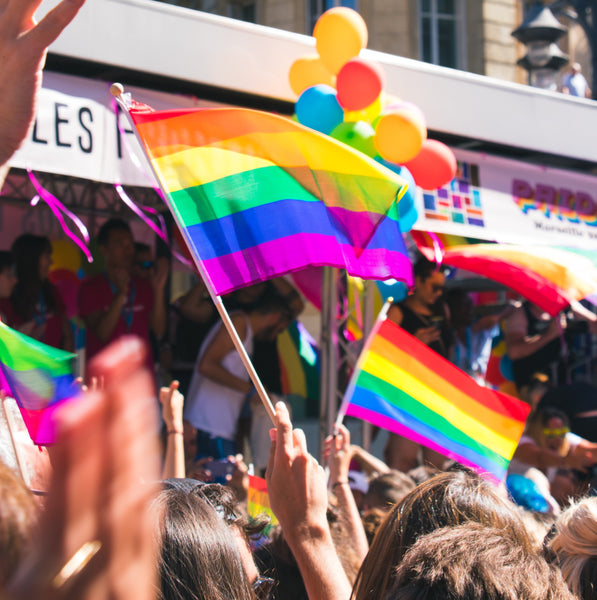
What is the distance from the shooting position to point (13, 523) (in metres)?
0.71

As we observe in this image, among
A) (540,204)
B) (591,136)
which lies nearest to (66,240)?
(540,204)

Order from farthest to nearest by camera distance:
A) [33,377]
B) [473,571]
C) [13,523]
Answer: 1. [33,377]
2. [473,571]
3. [13,523]

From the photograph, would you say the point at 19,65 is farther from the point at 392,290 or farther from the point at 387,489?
the point at 392,290

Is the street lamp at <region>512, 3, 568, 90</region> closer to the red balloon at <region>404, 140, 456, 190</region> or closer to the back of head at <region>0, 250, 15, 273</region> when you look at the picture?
the red balloon at <region>404, 140, 456, 190</region>

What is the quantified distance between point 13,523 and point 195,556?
0.69 m

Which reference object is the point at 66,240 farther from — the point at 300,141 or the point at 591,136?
the point at 591,136

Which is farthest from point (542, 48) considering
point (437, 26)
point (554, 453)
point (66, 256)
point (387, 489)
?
point (437, 26)

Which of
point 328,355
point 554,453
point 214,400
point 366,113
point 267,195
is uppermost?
point 366,113

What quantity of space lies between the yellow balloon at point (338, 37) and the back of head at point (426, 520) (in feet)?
9.83

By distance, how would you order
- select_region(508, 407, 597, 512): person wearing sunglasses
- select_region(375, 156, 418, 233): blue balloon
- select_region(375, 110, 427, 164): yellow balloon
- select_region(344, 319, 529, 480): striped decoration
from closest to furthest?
select_region(344, 319, 529, 480): striped decoration, select_region(375, 110, 427, 164): yellow balloon, select_region(375, 156, 418, 233): blue balloon, select_region(508, 407, 597, 512): person wearing sunglasses

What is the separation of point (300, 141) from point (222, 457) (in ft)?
7.21

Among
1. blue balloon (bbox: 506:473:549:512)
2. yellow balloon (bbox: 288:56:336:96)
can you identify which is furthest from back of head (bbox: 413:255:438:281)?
blue balloon (bbox: 506:473:549:512)

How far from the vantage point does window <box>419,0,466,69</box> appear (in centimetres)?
1675

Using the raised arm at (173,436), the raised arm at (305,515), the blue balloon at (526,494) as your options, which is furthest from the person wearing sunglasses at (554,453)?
the raised arm at (305,515)
